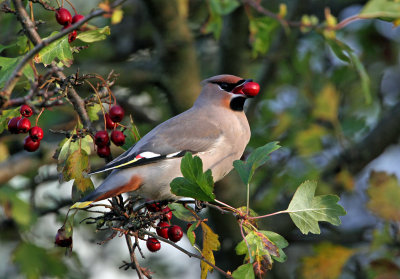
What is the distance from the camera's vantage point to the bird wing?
121 inches

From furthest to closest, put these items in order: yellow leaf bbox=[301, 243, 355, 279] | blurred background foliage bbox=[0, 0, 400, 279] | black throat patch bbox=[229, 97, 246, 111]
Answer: blurred background foliage bbox=[0, 0, 400, 279] → yellow leaf bbox=[301, 243, 355, 279] → black throat patch bbox=[229, 97, 246, 111]

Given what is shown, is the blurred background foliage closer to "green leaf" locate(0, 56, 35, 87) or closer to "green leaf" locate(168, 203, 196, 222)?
"green leaf" locate(168, 203, 196, 222)

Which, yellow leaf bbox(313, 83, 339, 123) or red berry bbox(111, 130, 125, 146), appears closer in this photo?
red berry bbox(111, 130, 125, 146)

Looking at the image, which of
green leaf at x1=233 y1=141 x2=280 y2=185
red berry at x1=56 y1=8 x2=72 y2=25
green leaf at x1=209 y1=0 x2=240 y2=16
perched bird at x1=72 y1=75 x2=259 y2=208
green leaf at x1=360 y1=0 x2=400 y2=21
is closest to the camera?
green leaf at x1=233 y1=141 x2=280 y2=185

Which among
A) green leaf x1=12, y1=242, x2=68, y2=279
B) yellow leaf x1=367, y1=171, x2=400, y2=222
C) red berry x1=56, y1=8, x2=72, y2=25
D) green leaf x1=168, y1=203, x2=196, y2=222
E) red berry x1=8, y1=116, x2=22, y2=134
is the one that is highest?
red berry x1=56, y1=8, x2=72, y2=25

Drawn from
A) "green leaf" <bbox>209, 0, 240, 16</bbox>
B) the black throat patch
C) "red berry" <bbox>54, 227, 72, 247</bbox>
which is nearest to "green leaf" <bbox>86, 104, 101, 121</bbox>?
"red berry" <bbox>54, 227, 72, 247</bbox>

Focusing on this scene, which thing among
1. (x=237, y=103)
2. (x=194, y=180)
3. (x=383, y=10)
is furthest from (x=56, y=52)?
(x=383, y=10)

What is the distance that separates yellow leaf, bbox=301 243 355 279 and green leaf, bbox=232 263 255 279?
2.28 metres

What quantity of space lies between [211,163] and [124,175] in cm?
58

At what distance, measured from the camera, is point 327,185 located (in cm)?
552

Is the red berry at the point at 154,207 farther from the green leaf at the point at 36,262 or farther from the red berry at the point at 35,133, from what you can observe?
the green leaf at the point at 36,262

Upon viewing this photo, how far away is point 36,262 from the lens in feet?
16.0

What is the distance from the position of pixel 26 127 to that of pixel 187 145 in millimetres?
1074

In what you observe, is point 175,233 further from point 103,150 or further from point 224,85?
point 224,85
